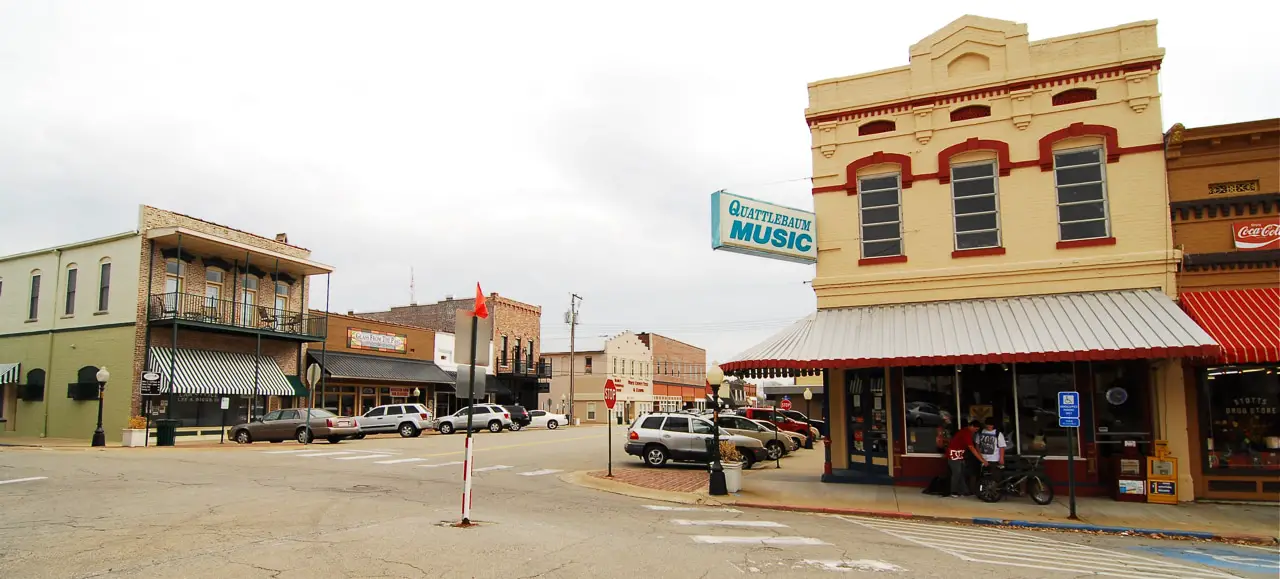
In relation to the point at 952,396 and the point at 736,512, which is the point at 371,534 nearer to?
the point at 736,512

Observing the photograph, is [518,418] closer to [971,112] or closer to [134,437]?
[134,437]

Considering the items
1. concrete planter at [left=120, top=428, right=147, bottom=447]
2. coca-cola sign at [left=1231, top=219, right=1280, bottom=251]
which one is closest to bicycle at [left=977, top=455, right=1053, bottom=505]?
coca-cola sign at [left=1231, top=219, right=1280, bottom=251]

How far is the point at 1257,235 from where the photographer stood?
15.2 metres

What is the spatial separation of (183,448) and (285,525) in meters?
19.5

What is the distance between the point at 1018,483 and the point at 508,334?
145ft

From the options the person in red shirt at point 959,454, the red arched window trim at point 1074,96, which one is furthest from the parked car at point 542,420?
the red arched window trim at point 1074,96

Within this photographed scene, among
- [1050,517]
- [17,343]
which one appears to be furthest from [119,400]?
[1050,517]

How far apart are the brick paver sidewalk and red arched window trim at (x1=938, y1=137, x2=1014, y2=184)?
874cm

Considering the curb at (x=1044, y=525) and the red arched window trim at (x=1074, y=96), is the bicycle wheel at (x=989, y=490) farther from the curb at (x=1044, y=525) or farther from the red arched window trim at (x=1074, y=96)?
the red arched window trim at (x=1074, y=96)

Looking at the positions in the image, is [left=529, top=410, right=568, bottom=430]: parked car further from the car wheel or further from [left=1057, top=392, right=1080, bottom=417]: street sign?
[left=1057, top=392, right=1080, bottom=417]: street sign

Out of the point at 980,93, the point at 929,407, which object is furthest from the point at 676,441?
the point at 980,93

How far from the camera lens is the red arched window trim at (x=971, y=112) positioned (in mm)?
17500

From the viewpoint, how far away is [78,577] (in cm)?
725

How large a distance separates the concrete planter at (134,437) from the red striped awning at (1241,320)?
3114 centimetres
